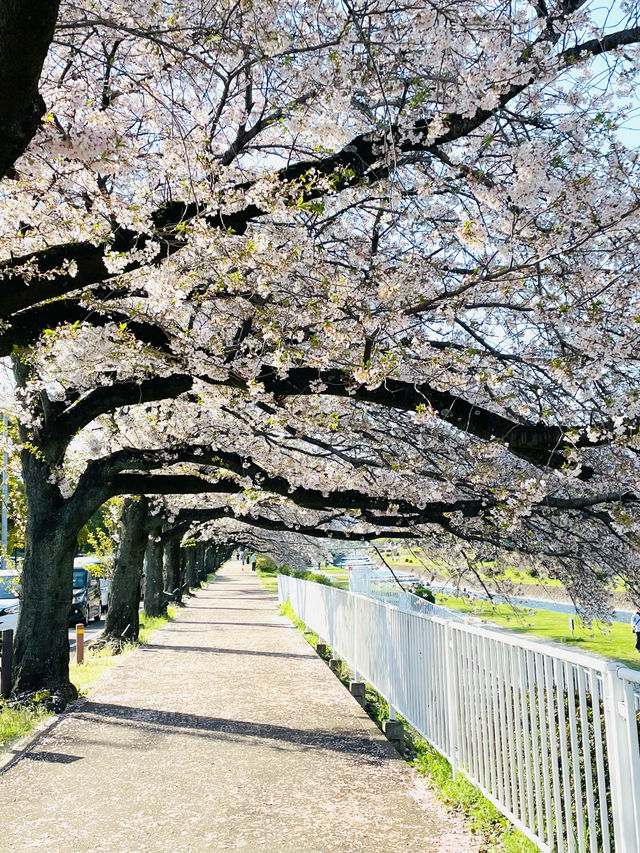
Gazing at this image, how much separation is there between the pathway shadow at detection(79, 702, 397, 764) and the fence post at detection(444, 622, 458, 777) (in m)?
1.46

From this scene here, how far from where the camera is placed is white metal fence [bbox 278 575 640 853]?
344cm

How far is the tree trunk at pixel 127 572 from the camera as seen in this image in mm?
17828

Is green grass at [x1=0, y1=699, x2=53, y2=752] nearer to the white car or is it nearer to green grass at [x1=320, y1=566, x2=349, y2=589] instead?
the white car

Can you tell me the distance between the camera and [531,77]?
5.11m

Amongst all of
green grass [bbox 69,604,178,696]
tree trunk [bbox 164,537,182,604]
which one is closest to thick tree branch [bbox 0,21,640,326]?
green grass [bbox 69,604,178,696]

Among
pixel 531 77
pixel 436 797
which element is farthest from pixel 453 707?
pixel 531 77

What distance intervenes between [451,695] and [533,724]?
1.82 m

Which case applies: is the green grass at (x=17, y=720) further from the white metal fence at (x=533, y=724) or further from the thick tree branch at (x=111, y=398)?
the white metal fence at (x=533, y=724)

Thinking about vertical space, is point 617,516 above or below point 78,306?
below

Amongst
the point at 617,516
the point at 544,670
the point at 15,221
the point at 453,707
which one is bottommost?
the point at 453,707

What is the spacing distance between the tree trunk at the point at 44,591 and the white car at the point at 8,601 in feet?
26.2

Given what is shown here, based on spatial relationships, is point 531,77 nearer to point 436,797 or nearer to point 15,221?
point 15,221

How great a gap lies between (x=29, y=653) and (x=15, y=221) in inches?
263

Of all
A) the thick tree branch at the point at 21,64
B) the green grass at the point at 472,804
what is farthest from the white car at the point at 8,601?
the thick tree branch at the point at 21,64
